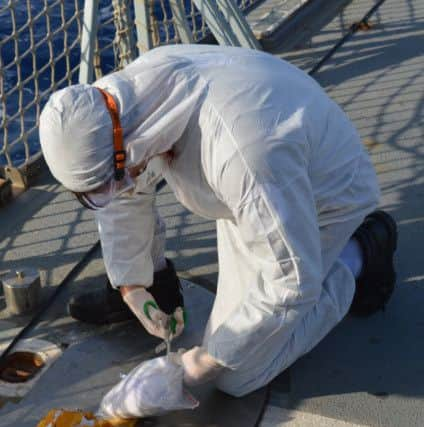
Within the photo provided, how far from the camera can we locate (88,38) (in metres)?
3.19

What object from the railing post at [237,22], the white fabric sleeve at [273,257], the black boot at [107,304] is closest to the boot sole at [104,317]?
the black boot at [107,304]

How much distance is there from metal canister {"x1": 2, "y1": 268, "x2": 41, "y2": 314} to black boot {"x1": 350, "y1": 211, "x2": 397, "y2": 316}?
2.84 feet

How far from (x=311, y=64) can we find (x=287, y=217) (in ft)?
7.55

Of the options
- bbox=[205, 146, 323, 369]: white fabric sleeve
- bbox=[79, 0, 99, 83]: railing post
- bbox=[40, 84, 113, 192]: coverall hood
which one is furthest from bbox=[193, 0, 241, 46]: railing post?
Result: bbox=[40, 84, 113, 192]: coverall hood

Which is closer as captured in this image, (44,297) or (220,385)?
(220,385)

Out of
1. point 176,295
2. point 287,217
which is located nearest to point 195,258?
point 176,295

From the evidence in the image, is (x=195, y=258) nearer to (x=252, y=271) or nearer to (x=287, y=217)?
(x=252, y=271)

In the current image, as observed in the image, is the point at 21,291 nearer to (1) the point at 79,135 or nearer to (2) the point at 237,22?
→ (1) the point at 79,135

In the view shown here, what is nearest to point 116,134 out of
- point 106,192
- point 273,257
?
point 106,192

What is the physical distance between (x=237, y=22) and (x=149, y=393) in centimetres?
209

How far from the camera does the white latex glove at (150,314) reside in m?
2.19

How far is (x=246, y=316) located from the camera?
6.25ft

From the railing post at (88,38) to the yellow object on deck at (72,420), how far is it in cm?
156

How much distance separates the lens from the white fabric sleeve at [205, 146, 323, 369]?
1713 mm
